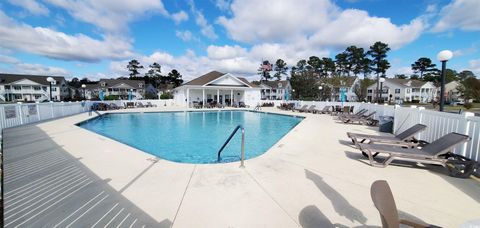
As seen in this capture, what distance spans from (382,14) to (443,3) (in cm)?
581

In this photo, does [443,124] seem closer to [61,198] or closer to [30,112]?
[61,198]

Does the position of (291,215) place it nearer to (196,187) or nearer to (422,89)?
(196,187)

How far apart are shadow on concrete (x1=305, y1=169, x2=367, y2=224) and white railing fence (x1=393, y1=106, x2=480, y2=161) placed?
11.2 ft

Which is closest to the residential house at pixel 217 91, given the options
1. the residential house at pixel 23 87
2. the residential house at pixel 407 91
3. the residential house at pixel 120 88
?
the residential house at pixel 120 88

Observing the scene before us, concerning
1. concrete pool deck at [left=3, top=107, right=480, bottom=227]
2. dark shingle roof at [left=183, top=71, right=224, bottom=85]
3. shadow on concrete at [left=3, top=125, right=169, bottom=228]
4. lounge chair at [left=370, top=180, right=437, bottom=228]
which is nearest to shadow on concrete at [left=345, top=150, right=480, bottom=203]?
concrete pool deck at [left=3, top=107, right=480, bottom=227]

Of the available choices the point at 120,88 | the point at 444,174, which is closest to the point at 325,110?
the point at 444,174

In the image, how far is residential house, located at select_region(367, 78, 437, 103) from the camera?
53.2 metres

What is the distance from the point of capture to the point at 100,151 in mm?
5902

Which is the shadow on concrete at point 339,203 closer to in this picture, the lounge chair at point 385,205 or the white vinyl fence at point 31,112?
the lounge chair at point 385,205

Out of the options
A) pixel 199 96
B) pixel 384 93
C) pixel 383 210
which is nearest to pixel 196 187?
pixel 383 210

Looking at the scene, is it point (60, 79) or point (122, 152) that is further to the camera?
point (60, 79)

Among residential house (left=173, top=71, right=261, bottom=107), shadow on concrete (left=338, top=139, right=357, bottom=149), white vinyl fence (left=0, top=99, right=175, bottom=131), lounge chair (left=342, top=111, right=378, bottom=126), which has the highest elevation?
residential house (left=173, top=71, right=261, bottom=107)

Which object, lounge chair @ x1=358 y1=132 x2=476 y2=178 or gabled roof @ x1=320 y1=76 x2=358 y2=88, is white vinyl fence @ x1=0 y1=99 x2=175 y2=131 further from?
gabled roof @ x1=320 y1=76 x2=358 y2=88

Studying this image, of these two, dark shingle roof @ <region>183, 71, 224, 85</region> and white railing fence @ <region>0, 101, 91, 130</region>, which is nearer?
white railing fence @ <region>0, 101, 91, 130</region>
